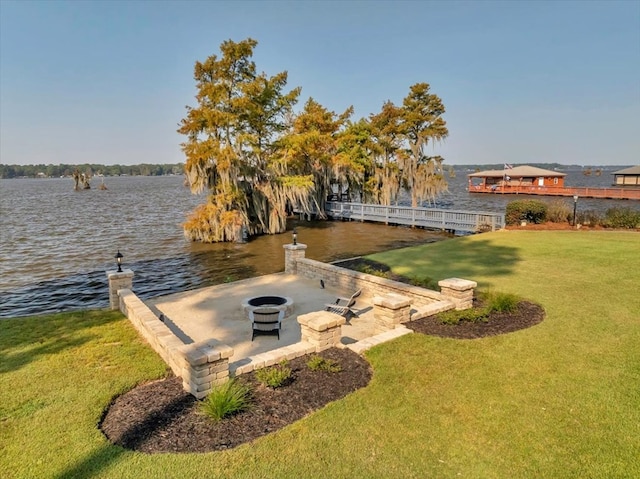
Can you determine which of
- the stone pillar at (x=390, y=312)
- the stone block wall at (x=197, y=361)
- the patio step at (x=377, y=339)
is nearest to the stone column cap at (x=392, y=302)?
the stone pillar at (x=390, y=312)

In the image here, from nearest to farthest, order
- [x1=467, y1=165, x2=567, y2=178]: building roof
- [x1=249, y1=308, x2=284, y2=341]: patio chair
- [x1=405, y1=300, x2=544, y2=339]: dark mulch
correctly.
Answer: [x1=405, y1=300, x2=544, y2=339]: dark mulch, [x1=249, y1=308, x2=284, y2=341]: patio chair, [x1=467, y1=165, x2=567, y2=178]: building roof

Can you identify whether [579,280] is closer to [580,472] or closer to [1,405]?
[580,472]

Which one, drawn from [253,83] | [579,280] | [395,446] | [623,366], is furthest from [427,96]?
[395,446]

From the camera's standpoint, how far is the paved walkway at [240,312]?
7836 mm

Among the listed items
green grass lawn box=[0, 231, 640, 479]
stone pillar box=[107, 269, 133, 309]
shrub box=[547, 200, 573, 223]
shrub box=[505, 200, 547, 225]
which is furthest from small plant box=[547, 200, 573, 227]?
stone pillar box=[107, 269, 133, 309]

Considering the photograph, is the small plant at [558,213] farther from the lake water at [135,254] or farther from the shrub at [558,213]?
the lake water at [135,254]

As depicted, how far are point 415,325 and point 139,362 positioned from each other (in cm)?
477

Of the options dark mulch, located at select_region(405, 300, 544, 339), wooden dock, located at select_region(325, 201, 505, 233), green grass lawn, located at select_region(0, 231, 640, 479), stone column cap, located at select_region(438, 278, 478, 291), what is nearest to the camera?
green grass lawn, located at select_region(0, 231, 640, 479)

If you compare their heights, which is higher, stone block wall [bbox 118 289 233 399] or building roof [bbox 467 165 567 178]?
building roof [bbox 467 165 567 178]

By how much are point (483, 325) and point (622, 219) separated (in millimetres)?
15920

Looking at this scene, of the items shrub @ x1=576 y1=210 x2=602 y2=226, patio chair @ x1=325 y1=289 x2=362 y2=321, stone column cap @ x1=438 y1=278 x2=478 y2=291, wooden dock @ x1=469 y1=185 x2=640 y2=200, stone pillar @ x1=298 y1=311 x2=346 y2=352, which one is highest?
wooden dock @ x1=469 y1=185 x2=640 y2=200

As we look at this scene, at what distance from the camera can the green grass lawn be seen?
152 inches

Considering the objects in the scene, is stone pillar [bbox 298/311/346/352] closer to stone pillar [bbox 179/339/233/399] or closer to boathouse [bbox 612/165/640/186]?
stone pillar [bbox 179/339/233/399]

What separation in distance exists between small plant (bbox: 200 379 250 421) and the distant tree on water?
1781cm
